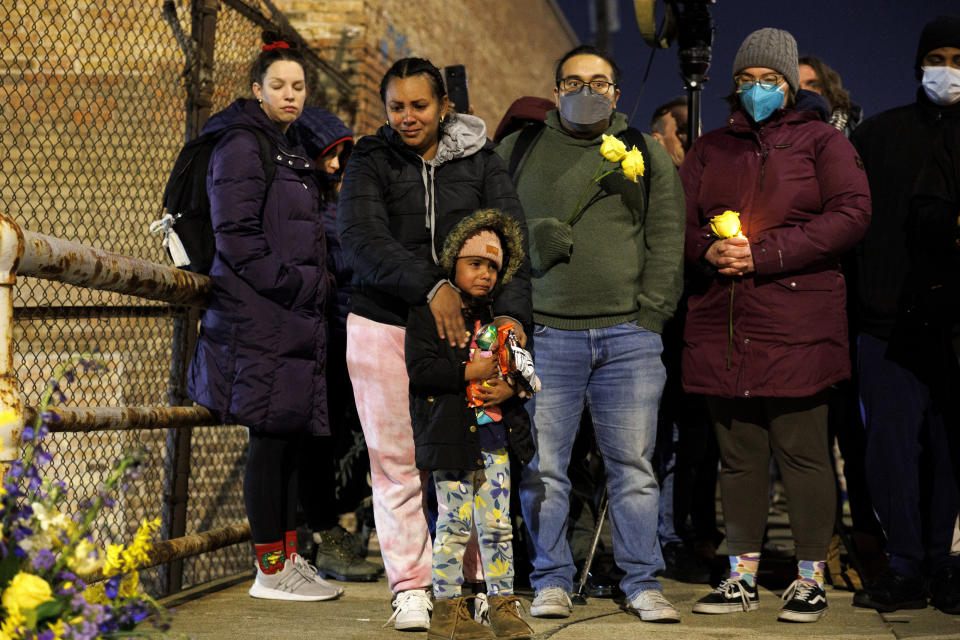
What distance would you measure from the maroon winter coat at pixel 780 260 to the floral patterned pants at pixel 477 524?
1.00 meters

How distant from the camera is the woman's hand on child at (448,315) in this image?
3.60m

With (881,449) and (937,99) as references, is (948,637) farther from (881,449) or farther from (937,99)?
(937,99)

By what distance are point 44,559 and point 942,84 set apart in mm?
3812

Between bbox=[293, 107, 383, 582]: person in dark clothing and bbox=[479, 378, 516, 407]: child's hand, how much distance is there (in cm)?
127

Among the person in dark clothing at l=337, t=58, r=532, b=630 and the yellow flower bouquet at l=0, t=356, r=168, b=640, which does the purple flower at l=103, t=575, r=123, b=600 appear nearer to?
the yellow flower bouquet at l=0, t=356, r=168, b=640

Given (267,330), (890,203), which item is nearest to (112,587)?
(267,330)

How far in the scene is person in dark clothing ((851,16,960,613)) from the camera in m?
4.30

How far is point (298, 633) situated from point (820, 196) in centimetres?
250

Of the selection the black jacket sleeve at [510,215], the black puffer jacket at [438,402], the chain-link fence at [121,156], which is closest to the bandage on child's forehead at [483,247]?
the black jacket sleeve at [510,215]

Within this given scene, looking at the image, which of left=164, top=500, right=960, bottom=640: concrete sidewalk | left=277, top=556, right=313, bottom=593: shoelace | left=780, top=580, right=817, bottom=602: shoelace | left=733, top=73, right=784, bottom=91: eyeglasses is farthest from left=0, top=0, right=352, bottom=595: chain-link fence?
left=780, top=580, right=817, bottom=602: shoelace

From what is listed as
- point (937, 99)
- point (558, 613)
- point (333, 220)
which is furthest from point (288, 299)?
point (937, 99)

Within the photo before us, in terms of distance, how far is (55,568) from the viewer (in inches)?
80.5

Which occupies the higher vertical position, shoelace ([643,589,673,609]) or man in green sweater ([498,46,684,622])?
man in green sweater ([498,46,684,622])

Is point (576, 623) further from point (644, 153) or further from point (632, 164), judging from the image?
point (644, 153)
